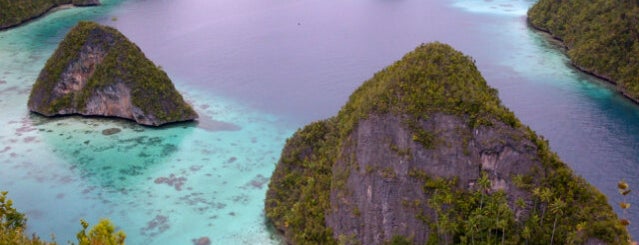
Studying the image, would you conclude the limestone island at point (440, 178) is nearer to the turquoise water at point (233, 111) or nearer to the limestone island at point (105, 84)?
the turquoise water at point (233, 111)

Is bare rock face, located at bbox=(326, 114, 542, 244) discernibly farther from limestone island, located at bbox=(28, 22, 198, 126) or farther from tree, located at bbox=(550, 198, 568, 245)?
limestone island, located at bbox=(28, 22, 198, 126)

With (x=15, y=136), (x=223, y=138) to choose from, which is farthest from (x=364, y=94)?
(x=15, y=136)

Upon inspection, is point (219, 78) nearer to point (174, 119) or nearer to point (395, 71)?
point (174, 119)

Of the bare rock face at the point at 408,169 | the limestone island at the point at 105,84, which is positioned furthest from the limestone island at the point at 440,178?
the limestone island at the point at 105,84

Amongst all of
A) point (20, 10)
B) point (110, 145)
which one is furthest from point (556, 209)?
point (20, 10)

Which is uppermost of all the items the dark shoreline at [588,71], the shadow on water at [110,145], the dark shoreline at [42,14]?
the dark shoreline at [42,14]

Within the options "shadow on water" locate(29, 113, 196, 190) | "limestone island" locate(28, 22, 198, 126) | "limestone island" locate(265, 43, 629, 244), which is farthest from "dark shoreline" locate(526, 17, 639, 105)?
"shadow on water" locate(29, 113, 196, 190)
